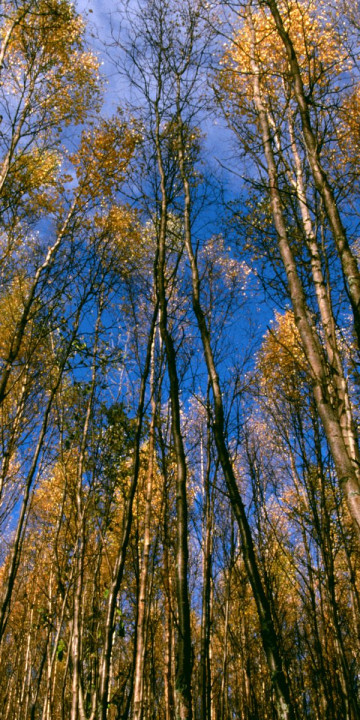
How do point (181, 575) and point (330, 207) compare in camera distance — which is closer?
point (181, 575)

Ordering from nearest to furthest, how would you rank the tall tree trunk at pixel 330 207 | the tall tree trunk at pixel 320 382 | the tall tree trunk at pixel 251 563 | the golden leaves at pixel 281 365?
1. the tall tree trunk at pixel 320 382
2. the tall tree trunk at pixel 251 563
3. the tall tree trunk at pixel 330 207
4. the golden leaves at pixel 281 365

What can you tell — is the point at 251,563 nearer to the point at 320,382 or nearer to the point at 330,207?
the point at 320,382

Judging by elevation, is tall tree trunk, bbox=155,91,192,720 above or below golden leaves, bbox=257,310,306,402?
below

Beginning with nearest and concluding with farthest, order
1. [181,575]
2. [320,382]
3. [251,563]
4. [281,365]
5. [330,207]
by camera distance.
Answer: [320,382] < [181,575] < [251,563] < [330,207] < [281,365]

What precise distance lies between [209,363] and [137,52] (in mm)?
3657

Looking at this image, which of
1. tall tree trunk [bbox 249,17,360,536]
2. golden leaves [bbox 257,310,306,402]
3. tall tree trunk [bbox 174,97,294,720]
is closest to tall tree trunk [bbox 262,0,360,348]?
tall tree trunk [bbox 249,17,360,536]

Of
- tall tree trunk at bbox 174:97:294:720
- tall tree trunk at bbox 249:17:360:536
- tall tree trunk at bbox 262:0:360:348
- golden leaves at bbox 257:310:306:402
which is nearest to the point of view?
tall tree trunk at bbox 249:17:360:536

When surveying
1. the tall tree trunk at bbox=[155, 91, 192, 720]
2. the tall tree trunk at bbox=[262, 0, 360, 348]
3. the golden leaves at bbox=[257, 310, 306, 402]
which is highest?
the golden leaves at bbox=[257, 310, 306, 402]

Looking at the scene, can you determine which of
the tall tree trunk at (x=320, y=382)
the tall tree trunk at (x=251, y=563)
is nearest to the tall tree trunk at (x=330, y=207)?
the tall tree trunk at (x=320, y=382)

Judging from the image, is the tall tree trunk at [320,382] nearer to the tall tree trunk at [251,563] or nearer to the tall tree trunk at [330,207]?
the tall tree trunk at [330,207]

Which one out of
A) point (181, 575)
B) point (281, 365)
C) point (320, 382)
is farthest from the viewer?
point (281, 365)

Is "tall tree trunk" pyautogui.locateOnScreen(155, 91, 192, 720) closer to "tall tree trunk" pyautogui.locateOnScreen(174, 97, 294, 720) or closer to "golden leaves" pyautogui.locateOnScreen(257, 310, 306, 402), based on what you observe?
"tall tree trunk" pyautogui.locateOnScreen(174, 97, 294, 720)

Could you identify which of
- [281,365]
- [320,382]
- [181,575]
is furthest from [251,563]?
[281,365]

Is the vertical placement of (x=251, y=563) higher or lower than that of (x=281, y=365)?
lower
